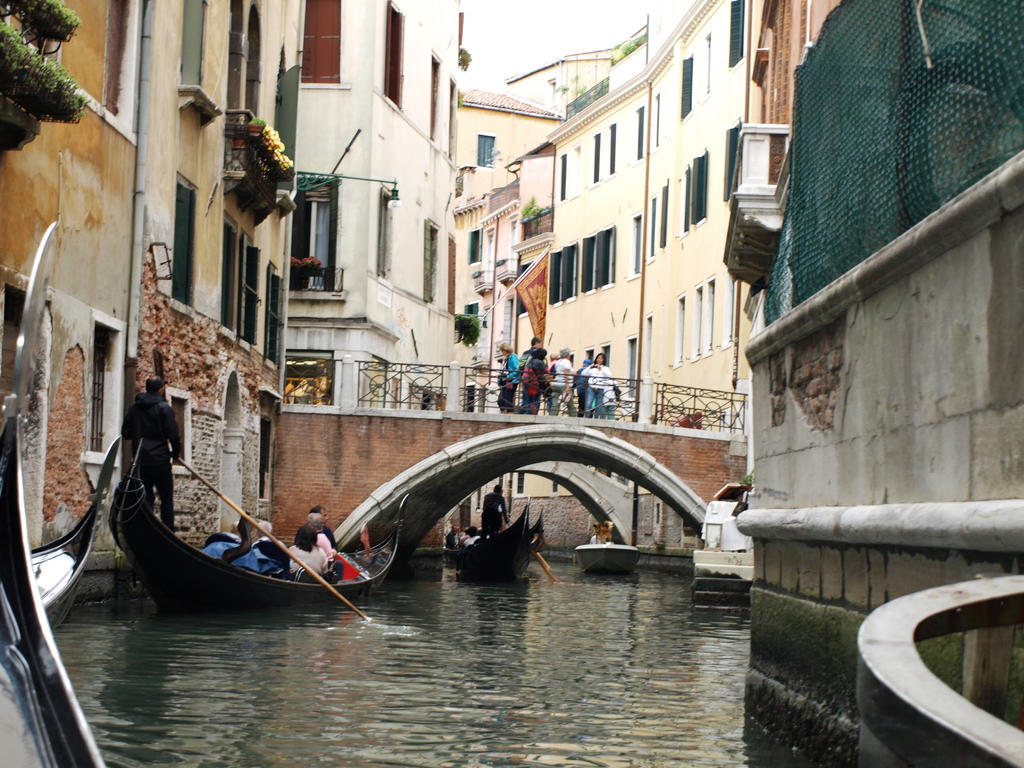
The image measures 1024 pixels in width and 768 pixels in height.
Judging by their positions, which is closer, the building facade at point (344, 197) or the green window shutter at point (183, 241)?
the green window shutter at point (183, 241)

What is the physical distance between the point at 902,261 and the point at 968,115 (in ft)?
1.42

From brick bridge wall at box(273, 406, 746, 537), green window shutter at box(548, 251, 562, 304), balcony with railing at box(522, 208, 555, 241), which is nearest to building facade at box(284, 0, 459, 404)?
brick bridge wall at box(273, 406, 746, 537)

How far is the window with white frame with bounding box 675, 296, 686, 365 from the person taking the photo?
20.9 metres

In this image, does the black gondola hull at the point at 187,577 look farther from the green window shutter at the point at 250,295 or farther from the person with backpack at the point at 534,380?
the person with backpack at the point at 534,380

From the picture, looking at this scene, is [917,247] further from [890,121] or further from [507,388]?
[507,388]

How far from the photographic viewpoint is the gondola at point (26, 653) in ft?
9.29

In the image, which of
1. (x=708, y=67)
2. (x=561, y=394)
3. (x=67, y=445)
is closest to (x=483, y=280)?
(x=708, y=67)

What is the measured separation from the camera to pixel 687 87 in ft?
68.7

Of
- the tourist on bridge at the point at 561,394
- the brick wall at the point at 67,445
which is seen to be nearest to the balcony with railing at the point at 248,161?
the brick wall at the point at 67,445

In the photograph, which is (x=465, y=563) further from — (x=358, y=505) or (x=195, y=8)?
(x=195, y=8)

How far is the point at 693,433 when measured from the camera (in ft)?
54.4

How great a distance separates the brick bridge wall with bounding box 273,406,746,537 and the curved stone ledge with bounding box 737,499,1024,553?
419 inches

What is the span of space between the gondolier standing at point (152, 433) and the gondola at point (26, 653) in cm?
529

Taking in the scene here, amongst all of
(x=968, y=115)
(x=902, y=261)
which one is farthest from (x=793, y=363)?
(x=968, y=115)
